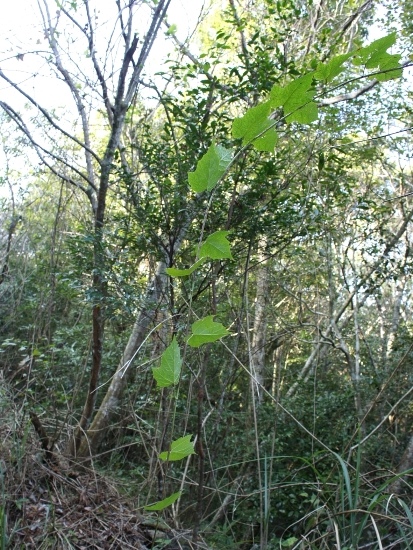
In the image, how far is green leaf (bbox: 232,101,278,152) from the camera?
659 mm

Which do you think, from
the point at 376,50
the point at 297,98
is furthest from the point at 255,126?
the point at 376,50

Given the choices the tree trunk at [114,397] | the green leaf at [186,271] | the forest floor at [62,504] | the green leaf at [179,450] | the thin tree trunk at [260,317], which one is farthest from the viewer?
the thin tree trunk at [260,317]

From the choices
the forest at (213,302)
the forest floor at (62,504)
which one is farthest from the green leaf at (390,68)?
the forest floor at (62,504)

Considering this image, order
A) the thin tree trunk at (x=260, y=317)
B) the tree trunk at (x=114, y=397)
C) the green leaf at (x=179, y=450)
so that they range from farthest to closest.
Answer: the thin tree trunk at (x=260, y=317) < the tree trunk at (x=114, y=397) < the green leaf at (x=179, y=450)

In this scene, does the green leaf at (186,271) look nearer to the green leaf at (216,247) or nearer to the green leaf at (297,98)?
the green leaf at (216,247)

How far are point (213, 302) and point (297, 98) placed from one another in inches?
35.6

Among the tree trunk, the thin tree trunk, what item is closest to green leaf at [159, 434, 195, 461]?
the tree trunk

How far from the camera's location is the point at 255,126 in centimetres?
67

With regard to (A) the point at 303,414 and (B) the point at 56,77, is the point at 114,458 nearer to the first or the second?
(A) the point at 303,414

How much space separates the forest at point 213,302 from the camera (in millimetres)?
1506

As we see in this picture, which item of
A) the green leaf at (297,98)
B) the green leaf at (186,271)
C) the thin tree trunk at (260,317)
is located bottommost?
the thin tree trunk at (260,317)

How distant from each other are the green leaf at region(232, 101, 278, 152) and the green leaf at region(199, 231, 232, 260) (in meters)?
0.13

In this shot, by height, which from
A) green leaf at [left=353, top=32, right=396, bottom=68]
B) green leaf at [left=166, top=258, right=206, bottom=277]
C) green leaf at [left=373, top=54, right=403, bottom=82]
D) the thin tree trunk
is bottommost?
the thin tree trunk

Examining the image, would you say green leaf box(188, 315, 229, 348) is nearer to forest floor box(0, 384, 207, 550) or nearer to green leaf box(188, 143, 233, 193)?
green leaf box(188, 143, 233, 193)
